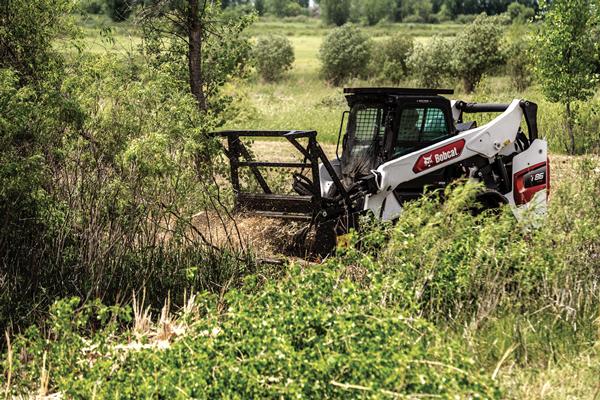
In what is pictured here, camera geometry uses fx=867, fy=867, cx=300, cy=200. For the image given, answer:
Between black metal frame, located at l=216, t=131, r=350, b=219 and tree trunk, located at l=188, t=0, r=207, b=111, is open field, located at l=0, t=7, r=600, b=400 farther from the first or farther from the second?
tree trunk, located at l=188, t=0, r=207, b=111

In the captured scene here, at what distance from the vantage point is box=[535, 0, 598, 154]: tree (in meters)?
17.6

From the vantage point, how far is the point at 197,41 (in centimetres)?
1233

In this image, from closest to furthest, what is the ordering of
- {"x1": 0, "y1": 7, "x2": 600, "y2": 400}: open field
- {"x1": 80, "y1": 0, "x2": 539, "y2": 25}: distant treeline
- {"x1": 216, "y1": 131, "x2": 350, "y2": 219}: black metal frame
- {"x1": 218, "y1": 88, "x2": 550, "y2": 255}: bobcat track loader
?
{"x1": 0, "y1": 7, "x2": 600, "y2": 400}: open field
{"x1": 216, "y1": 131, "x2": 350, "y2": 219}: black metal frame
{"x1": 218, "y1": 88, "x2": 550, "y2": 255}: bobcat track loader
{"x1": 80, "y1": 0, "x2": 539, "y2": 25}: distant treeline

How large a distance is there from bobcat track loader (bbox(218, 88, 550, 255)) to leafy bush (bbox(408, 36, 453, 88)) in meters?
27.2

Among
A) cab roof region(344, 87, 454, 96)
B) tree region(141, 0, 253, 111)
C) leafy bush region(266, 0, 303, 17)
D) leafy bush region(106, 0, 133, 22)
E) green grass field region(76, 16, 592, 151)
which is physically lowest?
green grass field region(76, 16, 592, 151)

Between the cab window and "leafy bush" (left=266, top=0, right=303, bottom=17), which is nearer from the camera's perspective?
the cab window

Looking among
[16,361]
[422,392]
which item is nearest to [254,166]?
[16,361]

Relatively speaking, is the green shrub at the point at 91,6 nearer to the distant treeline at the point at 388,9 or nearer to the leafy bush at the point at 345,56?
the leafy bush at the point at 345,56

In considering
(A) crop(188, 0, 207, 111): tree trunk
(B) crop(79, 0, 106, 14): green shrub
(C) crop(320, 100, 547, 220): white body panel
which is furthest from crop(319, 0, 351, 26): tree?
(C) crop(320, 100, 547, 220): white body panel

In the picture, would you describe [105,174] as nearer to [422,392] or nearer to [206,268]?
[206,268]

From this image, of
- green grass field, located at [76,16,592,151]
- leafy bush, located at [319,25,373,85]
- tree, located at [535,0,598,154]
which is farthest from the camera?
leafy bush, located at [319,25,373,85]

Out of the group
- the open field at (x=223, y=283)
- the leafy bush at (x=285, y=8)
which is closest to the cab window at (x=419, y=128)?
the open field at (x=223, y=283)

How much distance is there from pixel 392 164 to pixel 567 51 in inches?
384

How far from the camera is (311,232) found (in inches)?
396
